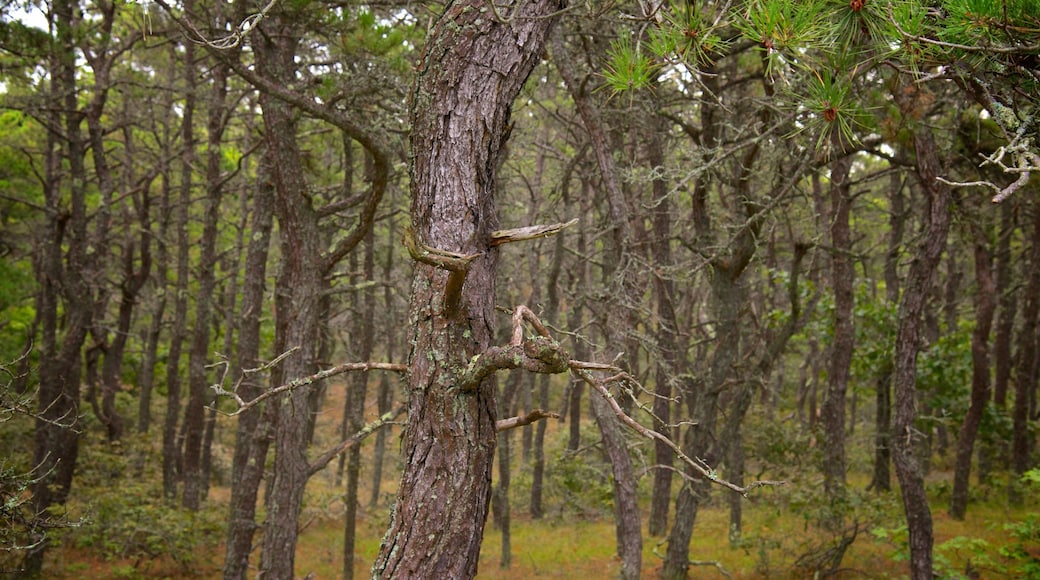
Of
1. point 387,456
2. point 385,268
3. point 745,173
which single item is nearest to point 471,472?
point 745,173

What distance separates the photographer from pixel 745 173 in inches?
347

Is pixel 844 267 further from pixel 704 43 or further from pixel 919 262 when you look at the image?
pixel 704 43

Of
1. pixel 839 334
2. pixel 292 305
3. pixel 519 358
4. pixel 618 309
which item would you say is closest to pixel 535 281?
pixel 839 334

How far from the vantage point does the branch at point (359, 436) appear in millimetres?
4152

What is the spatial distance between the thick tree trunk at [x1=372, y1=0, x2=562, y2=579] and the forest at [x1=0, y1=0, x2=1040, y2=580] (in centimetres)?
2

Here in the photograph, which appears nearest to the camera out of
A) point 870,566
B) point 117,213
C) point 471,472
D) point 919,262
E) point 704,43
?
point 471,472

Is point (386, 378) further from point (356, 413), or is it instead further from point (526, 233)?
point (526, 233)

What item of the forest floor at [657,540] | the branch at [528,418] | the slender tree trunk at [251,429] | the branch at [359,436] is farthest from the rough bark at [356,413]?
the branch at [528,418]

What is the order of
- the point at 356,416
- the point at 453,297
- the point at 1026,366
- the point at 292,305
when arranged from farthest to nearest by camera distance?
the point at 1026,366, the point at 356,416, the point at 292,305, the point at 453,297

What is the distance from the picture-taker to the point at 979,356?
11.3m

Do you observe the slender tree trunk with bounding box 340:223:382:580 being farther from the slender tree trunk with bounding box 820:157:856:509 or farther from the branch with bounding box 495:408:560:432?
the branch with bounding box 495:408:560:432

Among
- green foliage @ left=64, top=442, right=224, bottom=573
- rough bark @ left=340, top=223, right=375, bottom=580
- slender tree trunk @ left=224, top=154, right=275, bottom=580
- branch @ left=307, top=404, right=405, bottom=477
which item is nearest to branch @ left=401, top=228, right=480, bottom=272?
branch @ left=307, top=404, right=405, bottom=477

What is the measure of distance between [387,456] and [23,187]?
16427 millimetres

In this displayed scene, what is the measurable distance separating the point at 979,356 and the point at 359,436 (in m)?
10.6
